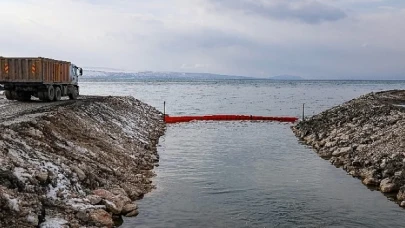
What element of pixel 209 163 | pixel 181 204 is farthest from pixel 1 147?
pixel 209 163

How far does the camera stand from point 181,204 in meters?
14.8

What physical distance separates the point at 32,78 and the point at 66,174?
63.4 ft

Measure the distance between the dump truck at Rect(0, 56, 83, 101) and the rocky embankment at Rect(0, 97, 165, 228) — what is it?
934 centimetres

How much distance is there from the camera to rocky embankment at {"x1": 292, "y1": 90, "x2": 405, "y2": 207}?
57.4 feet

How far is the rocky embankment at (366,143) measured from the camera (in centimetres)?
1748

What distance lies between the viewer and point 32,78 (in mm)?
30469

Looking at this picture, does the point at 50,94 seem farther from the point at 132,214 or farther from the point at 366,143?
the point at 366,143

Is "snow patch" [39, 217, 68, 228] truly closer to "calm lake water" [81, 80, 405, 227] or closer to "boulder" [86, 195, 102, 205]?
"boulder" [86, 195, 102, 205]

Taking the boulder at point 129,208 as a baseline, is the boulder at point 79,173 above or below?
above

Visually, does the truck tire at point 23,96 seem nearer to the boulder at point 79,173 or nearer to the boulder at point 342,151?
the boulder at point 79,173

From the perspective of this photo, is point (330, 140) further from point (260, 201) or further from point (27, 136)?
point (27, 136)

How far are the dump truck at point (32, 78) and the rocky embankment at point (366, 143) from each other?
19230mm

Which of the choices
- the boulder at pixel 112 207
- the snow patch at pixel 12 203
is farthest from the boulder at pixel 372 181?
the snow patch at pixel 12 203

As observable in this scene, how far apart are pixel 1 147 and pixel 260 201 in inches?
339
